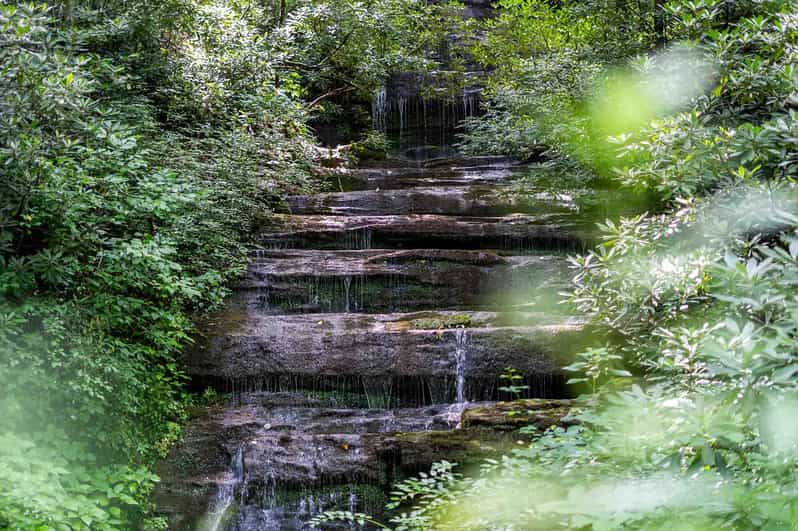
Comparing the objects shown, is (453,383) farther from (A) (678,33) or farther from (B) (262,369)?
(A) (678,33)

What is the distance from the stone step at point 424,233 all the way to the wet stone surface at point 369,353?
0.9 inches

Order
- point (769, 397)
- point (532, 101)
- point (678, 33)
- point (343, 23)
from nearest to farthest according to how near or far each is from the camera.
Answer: point (769, 397), point (678, 33), point (532, 101), point (343, 23)

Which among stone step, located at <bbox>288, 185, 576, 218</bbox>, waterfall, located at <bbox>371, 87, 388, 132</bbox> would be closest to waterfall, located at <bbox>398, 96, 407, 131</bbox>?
waterfall, located at <bbox>371, 87, 388, 132</bbox>

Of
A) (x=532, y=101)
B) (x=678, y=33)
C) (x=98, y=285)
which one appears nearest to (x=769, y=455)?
(x=98, y=285)

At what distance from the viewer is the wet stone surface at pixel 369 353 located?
5.70 meters

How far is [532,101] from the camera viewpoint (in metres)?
11.3

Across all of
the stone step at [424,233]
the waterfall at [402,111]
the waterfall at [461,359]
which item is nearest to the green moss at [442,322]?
the waterfall at [461,359]

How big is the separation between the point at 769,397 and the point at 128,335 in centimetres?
521

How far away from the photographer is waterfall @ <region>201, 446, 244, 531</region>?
18.1 ft

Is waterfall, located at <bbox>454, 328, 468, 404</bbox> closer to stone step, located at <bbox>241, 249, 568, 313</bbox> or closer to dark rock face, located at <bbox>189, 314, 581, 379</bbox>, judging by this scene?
dark rock face, located at <bbox>189, 314, 581, 379</bbox>

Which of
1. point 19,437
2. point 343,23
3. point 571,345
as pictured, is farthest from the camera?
point 343,23

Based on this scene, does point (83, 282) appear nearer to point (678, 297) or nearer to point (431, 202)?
point (678, 297)

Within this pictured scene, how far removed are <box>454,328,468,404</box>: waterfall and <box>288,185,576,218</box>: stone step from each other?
3.76m

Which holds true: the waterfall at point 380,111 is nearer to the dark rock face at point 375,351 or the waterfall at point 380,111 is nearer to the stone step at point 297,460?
the dark rock face at point 375,351
